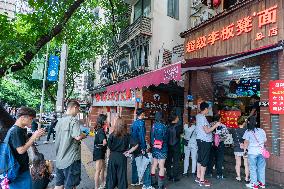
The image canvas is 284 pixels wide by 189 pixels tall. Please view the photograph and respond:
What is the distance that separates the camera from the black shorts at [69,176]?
5480 mm

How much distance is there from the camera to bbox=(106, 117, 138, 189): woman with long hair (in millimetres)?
5958

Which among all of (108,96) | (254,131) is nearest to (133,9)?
(108,96)

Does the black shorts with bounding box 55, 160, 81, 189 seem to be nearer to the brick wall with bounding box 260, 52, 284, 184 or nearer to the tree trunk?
the tree trunk

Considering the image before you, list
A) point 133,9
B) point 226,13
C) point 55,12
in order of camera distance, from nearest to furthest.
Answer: point 55,12 < point 226,13 < point 133,9

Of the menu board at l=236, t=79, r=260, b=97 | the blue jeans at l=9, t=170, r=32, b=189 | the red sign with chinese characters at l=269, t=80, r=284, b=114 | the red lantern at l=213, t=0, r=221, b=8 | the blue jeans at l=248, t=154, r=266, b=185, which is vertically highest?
the red lantern at l=213, t=0, r=221, b=8

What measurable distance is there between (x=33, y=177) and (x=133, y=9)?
18.8m

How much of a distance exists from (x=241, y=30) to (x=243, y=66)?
1800 millimetres

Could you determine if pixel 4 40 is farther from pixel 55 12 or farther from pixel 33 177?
pixel 33 177

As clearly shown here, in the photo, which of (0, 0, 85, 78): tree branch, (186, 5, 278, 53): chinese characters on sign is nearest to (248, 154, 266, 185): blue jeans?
(186, 5, 278, 53): chinese characters on sign

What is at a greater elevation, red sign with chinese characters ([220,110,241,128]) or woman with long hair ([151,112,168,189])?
red sign with chinese characters ([220,110,241,128])

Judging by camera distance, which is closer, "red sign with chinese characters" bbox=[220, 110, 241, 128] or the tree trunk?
the tree trunk

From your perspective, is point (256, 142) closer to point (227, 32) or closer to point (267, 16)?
point (267, 16)

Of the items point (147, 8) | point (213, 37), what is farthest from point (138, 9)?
point (213, 37)

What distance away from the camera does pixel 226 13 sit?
31.3ft
